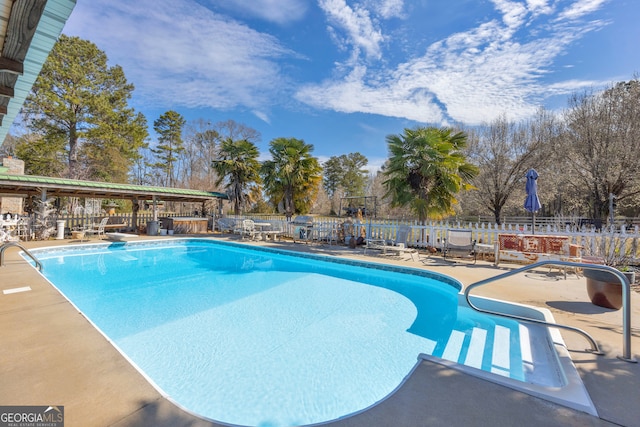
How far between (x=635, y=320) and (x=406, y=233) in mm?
6614

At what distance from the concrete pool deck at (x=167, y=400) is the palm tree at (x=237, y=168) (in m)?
14.7

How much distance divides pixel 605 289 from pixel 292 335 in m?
4.86

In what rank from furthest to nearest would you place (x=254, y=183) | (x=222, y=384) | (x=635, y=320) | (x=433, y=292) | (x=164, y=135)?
(x=164, y=135) < (x=254, y=183) < (x=433, y=292) < (x=635, y=320) < (x=222, y=384)

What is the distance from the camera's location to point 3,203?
16094 mm

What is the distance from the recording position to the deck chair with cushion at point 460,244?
26.6ft

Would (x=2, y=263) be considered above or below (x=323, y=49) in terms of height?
below

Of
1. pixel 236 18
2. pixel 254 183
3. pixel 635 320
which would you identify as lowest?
pixel 635 320

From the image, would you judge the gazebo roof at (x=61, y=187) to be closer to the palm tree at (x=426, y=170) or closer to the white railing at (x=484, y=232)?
the white railing at (x=484, y=232)

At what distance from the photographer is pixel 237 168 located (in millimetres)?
17656

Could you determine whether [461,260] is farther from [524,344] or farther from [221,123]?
[221,123]

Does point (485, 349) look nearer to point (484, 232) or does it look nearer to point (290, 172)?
point (484, 232)

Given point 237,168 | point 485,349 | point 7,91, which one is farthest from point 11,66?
point 237,168

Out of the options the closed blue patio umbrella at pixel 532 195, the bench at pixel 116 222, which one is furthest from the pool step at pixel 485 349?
the bench at pixel 116 222

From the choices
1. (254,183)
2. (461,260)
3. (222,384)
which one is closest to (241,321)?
(222,384)
